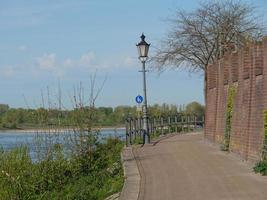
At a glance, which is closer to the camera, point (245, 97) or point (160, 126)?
point (245, 97)

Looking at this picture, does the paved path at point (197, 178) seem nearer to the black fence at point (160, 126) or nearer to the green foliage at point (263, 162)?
the green foliage at point (263, 162)

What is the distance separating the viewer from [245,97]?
20.3 m

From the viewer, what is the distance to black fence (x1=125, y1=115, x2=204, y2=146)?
28.7 m

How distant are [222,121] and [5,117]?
14.5m

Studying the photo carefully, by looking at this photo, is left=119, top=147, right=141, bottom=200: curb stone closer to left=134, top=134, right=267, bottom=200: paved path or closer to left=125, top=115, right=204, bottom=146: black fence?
left=134, top=134, right=267, bottom=200: paved path


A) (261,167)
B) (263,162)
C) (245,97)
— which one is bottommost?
(261,167)

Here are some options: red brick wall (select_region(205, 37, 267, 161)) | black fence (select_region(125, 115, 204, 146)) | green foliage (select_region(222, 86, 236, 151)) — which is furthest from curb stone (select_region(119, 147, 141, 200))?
black fence (select_region(125, 115, 204, 146))

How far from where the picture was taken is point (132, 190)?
1391 cm

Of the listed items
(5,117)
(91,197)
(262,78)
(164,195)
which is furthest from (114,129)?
(164,195)

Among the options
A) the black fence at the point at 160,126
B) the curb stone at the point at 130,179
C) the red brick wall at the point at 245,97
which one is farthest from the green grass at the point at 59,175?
the black fence at the point at 160,126

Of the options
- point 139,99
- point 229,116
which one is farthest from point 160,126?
point 229,116

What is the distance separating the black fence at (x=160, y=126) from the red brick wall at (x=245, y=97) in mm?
3893

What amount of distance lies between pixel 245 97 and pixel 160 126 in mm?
20046

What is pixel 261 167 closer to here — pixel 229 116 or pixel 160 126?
pixel 229 116
